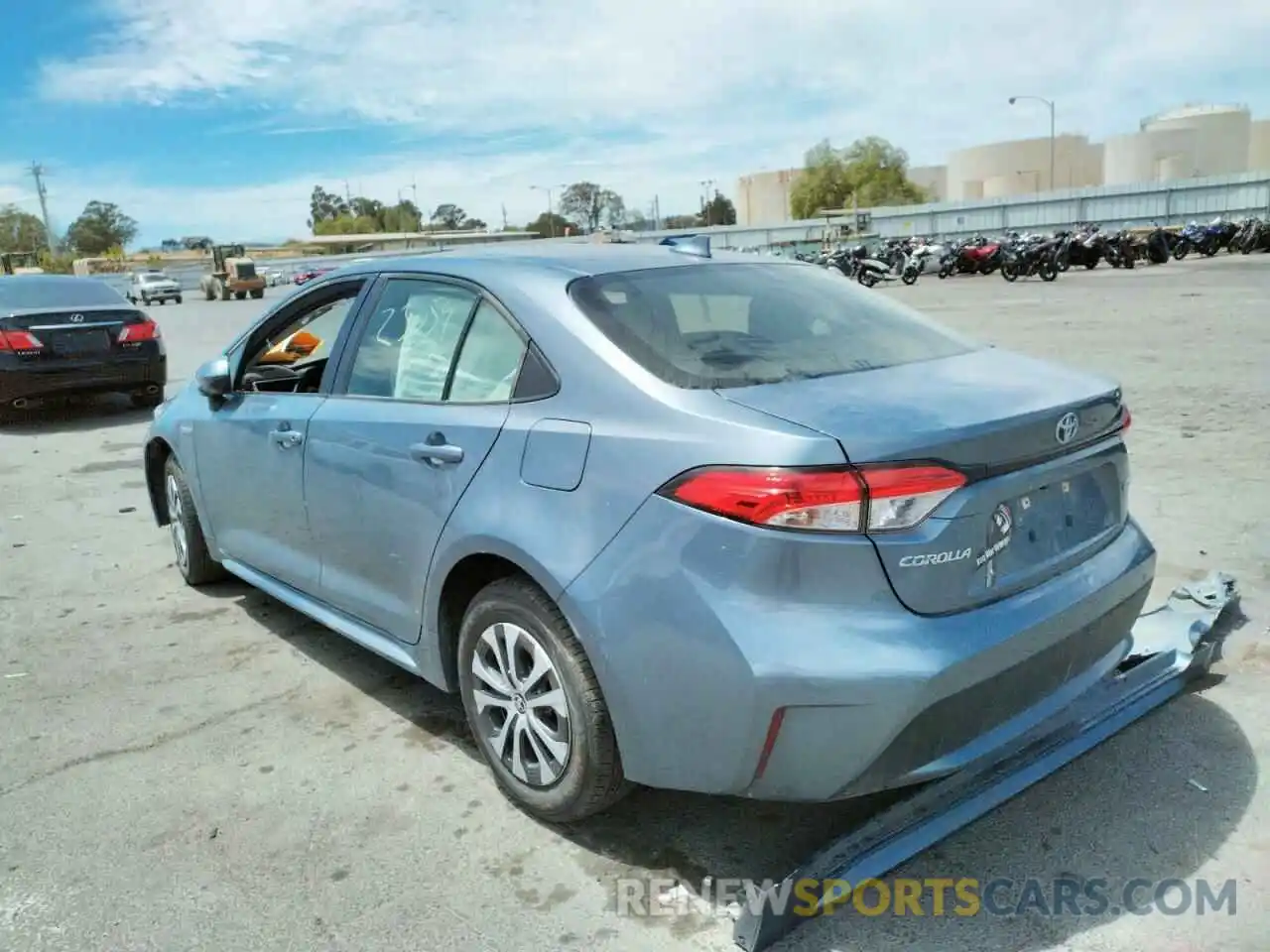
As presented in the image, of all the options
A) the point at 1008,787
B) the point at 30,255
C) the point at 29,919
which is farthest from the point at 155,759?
the point at 30,255

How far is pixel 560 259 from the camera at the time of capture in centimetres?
332

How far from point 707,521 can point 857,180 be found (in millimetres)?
106924

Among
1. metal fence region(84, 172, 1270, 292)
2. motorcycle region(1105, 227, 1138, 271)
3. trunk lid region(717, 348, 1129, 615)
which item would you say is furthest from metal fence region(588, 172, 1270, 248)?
trunk lid region(717, 348, 1129, 615)

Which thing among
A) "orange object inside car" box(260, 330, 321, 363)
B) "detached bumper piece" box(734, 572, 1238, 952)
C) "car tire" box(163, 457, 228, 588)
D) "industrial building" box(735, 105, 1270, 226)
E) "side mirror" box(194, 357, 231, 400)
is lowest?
"detached bumper piece" box(734, 572, 1238, 952)

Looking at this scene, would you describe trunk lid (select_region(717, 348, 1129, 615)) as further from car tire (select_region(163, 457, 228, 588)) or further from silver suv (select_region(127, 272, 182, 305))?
silver suv (select_region(127, 272, 182, 305))

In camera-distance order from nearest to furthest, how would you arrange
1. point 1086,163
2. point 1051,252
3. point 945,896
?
point 945,896 → point 1051,252 → point 1086,163

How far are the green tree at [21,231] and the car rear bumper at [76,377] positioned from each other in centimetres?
11472

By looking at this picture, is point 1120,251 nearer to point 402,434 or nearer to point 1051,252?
point 1051,252

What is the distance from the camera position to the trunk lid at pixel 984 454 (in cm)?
234

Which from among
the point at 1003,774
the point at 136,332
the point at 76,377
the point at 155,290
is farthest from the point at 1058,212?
the point at 1003,774

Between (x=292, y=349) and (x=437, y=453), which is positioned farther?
(x=292, y=349)

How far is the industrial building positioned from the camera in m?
102

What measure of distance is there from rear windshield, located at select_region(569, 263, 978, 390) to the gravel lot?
1.32m

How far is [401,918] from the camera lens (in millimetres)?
2604
